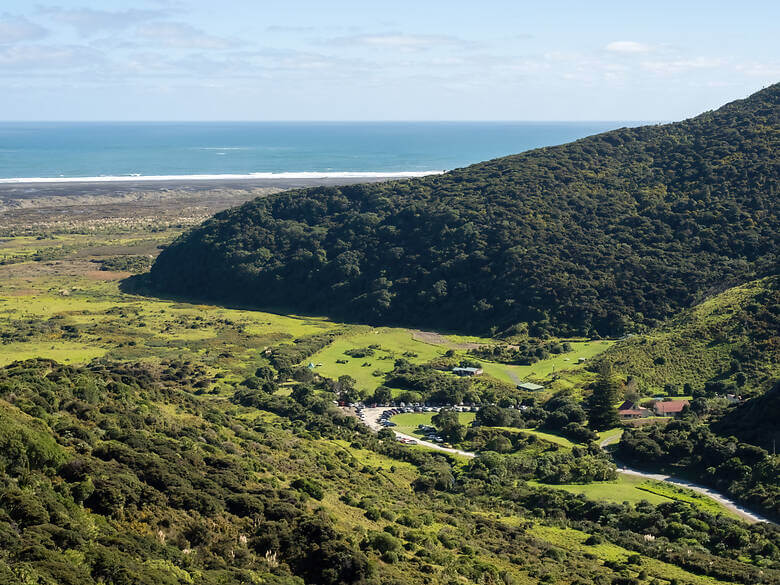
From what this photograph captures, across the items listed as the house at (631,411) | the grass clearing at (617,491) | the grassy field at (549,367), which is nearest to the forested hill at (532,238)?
the grassy field at (549,367)

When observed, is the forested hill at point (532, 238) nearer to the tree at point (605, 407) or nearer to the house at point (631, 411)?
the house at point (631, 411)

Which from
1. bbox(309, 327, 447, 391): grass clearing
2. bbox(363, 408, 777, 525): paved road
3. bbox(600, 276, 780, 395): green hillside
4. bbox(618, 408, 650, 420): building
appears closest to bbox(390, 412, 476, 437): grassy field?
bbox(363, 408, 777, 525): paved road

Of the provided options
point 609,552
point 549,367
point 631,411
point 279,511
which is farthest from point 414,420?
point 279,511

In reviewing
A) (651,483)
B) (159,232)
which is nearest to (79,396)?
(651,483)

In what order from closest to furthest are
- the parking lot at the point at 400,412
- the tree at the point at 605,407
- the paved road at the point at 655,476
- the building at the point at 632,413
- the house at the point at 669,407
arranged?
the paved road at the point at 655,476 → the parking lot at the point at 400,412 → the tree at the point at 605,407 → the building at the point at 632,413 → the house at the point at 669,407

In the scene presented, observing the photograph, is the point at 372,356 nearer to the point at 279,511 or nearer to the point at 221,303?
the point at 221,303

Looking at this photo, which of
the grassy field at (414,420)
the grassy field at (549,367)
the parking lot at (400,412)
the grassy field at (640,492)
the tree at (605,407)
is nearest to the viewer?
the grassy field at (640,492)

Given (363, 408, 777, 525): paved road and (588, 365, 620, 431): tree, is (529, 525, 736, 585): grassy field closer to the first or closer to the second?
(363, 408, 777, 525): paved road
